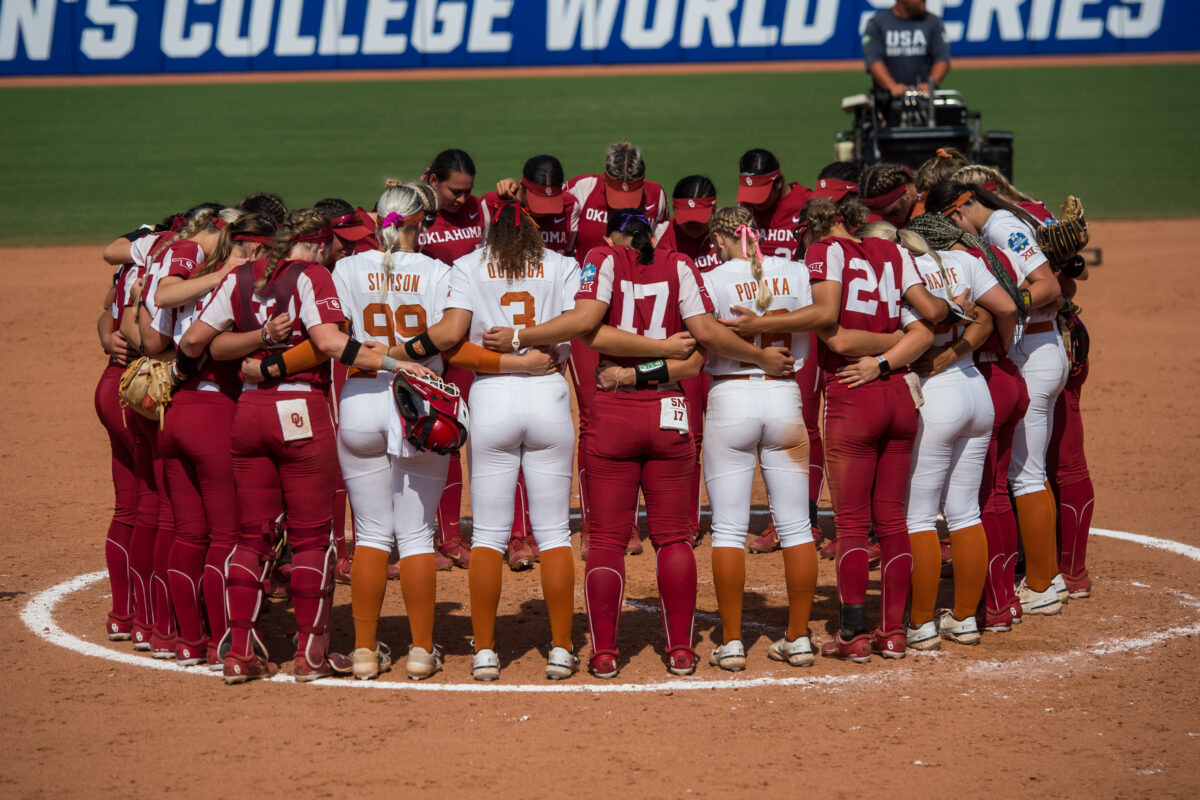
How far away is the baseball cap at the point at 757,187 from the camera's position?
303 inches

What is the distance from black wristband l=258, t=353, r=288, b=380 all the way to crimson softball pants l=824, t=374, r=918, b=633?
90.4 inches

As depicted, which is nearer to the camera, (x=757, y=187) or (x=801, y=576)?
(x=801, y=576)

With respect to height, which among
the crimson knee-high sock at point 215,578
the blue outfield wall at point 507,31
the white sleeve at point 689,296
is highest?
the blue outfield wall at point 507,31

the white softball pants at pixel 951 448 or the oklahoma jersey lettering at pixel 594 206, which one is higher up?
the oklahoma jersey lettering at pixel 594 206

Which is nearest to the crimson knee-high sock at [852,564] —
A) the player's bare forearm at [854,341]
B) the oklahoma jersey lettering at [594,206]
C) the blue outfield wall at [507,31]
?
the player's bare forearm at [854,341]

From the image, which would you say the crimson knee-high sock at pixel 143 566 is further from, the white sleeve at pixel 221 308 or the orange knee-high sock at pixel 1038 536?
the orange knee-high sock at pixel 1038 536

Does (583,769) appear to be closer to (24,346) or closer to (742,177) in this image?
(742,177)

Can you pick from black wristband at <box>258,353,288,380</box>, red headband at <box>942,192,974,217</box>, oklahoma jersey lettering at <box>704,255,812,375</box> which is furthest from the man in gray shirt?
black wristband at <box>258,353,288,380</box>

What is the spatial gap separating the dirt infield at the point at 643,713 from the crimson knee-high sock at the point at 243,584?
0.34 metres

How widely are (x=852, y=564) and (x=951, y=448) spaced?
2.30 feet

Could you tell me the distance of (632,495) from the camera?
18.7 ft

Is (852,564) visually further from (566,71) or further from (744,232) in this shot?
(566,71)

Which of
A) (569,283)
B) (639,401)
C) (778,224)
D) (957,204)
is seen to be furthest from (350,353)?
(778,224)

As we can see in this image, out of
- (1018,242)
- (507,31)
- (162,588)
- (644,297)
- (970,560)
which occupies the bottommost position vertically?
(162,588)
